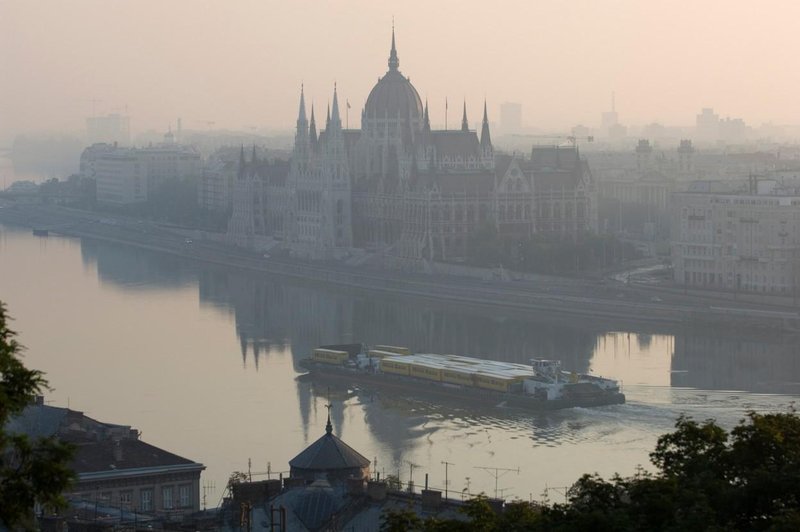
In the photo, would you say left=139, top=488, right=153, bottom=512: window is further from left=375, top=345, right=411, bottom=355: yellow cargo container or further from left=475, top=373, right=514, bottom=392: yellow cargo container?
left=375, top=345, right=411, bottom=355: yellow cargo container

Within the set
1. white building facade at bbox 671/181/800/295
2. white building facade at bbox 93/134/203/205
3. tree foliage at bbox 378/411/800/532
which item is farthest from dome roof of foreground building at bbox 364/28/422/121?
tree foliage at bbox 378/411/800/532

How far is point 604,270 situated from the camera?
48438 millimetres

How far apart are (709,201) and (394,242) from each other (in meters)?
12.1

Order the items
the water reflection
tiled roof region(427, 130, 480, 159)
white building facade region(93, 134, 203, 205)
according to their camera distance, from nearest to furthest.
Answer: the water reflection < tiled roof region(427, 130, 480, 159) < white building facade region(93, 134, 203, 205)

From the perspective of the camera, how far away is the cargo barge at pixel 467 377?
2925 cm

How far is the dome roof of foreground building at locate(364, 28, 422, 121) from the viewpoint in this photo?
61.3m

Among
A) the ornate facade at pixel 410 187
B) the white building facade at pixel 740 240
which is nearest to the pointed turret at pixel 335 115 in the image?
the ornate facade at pixel 410 187

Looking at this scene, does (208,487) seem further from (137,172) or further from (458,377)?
(137,172)

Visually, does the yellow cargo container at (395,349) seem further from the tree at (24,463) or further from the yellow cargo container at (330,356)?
the tree at (24,463)

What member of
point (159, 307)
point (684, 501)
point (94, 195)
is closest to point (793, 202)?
point (159, 307)

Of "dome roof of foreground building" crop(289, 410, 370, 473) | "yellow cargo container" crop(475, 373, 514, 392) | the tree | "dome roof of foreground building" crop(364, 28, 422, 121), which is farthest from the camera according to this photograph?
"dome roof of foreground building" crop(364, 28, 422, 121)

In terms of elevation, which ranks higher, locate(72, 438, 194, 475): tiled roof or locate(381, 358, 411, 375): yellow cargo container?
locate(72, 438, 194, 475): tiled roof

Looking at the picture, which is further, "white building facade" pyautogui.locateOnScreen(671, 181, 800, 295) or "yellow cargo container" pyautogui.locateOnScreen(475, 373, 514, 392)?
"white building facade" pyautogui.locateOnScreen(671, 181, 800, 295)

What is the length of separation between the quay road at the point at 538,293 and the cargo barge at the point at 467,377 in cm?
674
